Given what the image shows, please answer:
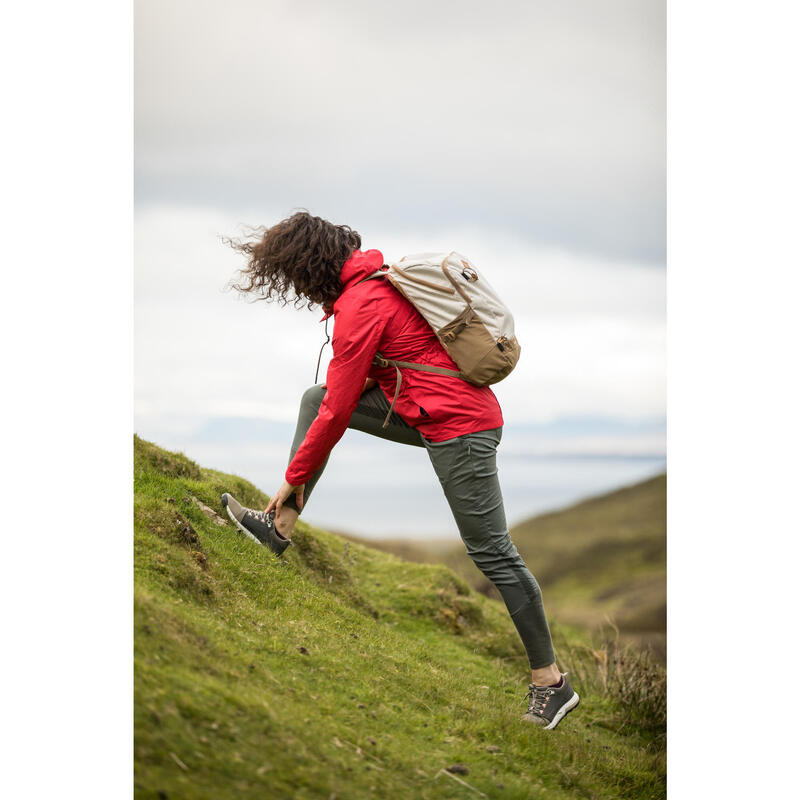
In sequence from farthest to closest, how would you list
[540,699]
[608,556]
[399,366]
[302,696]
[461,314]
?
[608,556], [540,699], [399,366], [461,314], [302,696]

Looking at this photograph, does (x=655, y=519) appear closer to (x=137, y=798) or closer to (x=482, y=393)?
(x=482, y=393)

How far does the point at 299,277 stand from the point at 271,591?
1.70 m

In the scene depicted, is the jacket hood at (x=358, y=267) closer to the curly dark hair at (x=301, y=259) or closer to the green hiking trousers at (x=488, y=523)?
the curly dark hair at (x=301, y=259)

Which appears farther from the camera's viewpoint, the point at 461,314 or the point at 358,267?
the point at 358,267

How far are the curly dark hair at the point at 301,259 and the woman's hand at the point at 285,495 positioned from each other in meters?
1.03

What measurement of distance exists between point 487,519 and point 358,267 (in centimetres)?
143

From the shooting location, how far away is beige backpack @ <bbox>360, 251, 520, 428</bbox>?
3.95m

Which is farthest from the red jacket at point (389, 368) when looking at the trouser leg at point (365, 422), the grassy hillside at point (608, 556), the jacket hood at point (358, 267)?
the grassy hillside at point (608, 556)

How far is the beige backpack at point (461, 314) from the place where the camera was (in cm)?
395

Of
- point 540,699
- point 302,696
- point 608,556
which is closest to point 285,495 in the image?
point 302,696

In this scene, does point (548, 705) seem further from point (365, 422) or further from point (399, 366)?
point (399, 366)

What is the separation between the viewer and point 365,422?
4.56m

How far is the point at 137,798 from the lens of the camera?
2.69 m
